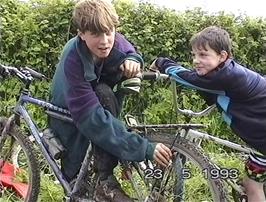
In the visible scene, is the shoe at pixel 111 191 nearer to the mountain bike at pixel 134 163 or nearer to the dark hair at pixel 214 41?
the mountain bike at pixel 134 163

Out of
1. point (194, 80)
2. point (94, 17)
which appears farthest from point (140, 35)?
point (94, 17)

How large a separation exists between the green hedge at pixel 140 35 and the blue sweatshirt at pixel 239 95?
82.9 inches

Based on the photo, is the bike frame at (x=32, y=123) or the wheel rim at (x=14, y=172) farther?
the wheel rim at (x=14, y=172)

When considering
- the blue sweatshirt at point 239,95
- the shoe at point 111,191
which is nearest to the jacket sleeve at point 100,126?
the shoe at point 111,191

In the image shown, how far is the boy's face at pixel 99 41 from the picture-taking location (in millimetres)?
3961

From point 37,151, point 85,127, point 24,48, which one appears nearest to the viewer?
point 85,127

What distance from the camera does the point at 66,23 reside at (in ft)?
20.7

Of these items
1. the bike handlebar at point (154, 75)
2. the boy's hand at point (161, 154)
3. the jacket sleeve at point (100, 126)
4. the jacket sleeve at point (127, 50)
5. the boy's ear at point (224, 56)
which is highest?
the boy's ear at point (224, 56)

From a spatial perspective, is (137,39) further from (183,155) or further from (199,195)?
(183,155)

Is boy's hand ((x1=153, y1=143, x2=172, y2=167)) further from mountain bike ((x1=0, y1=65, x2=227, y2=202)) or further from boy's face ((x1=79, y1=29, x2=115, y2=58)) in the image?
boy's face ((x1=79, y1=29, x2=115, y2=58))

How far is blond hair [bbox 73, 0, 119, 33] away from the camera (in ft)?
12.8

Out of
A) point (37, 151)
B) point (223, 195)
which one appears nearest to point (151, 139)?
point (223, 195)

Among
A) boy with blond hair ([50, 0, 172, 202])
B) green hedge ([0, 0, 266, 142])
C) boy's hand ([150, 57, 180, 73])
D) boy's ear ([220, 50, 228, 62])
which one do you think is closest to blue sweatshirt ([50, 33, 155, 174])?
boy with blond hair ([50, 0, 172, 202])

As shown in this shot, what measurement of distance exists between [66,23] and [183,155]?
2576mm
